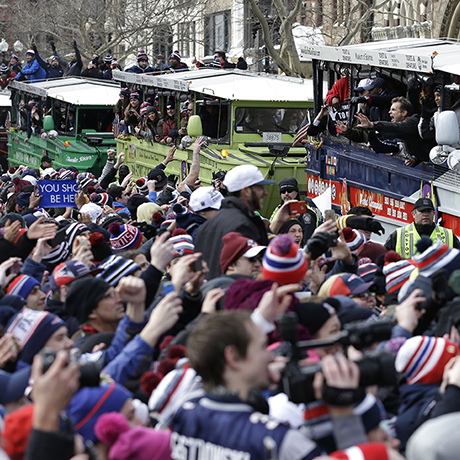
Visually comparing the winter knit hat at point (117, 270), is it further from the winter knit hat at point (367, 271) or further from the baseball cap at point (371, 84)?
the baseball cap at point (371, 84)

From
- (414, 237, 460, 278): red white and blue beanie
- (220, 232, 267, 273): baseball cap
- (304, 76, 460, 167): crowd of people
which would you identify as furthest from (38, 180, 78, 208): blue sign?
(414, 237, 460, 278): red white and blue beanie

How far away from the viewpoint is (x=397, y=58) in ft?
29.9

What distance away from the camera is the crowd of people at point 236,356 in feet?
8.37

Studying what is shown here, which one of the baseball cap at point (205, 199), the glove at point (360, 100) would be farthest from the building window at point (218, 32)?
the baseball cap at point (205, 199)

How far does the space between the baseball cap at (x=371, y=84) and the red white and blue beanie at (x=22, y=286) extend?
6.16 meters

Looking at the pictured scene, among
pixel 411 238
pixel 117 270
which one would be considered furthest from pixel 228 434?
pixel 411 238

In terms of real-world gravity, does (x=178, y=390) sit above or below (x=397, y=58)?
below

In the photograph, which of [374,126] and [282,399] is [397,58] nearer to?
[374,126]

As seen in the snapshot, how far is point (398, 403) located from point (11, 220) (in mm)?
4550

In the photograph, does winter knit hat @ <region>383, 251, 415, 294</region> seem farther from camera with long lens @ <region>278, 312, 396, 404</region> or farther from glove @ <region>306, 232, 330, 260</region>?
camera with long lens @ <region>278, 312, 396, 404</region>

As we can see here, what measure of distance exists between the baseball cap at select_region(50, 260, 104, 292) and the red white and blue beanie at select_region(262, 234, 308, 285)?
5.98ft

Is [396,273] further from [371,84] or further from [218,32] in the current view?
[218,32]

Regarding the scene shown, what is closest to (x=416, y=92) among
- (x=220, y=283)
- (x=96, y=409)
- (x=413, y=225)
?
(x=413, y=225)

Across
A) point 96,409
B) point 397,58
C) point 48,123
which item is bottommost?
point 48,123
